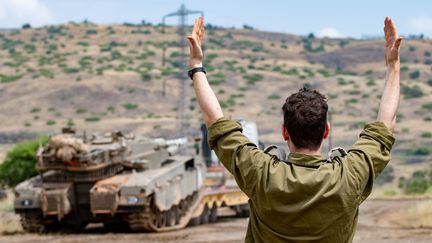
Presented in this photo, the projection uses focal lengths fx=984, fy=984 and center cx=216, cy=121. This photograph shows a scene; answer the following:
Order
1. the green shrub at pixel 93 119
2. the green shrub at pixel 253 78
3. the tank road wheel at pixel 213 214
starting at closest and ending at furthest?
the tank road wheel at pixel 213 214 → the green shrub at pixel 93 119 → the green shrub at pixel 253 78

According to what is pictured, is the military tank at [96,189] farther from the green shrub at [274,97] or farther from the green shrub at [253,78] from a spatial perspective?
the green shrub at [253,78]

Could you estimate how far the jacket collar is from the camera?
3918 mm

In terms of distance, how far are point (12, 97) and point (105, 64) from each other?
45.3ft

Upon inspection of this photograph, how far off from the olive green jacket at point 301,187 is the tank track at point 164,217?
1534cm

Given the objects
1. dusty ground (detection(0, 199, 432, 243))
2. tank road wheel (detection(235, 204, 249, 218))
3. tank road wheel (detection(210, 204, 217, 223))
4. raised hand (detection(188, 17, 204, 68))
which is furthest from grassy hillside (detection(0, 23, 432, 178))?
raised hand (detection(188, 17, 204, 68))

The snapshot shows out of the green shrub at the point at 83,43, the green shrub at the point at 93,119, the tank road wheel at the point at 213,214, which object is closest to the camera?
the tank road wheel at the point at 213,214

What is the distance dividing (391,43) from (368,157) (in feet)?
2.10

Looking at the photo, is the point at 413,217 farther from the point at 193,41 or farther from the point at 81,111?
the point at 81,111

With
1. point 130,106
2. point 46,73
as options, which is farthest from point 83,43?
point 130,106

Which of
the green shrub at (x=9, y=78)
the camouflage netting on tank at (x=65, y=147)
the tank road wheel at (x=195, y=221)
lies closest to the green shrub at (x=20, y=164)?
the tank road wheel at (x=195, y=221)

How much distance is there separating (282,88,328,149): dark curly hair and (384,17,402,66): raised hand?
473mm

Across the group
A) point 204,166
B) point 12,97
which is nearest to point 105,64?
point 12,97

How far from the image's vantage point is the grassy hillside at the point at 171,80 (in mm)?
67625

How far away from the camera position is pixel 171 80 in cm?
7981
